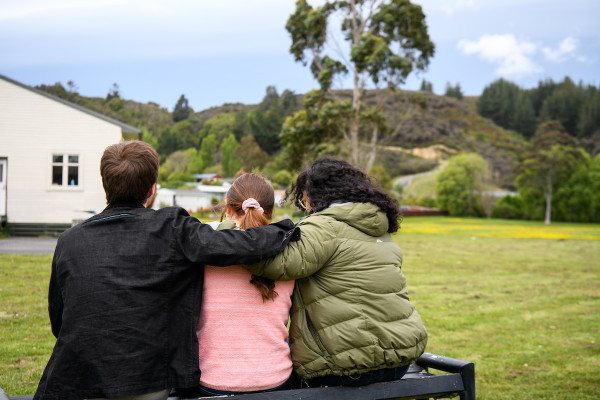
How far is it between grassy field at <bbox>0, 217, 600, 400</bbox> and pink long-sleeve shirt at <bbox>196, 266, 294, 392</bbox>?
8.73 ft

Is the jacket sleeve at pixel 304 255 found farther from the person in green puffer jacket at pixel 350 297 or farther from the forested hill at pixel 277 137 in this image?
the forested hill at pixel 277 137

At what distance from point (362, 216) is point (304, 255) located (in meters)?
0.42

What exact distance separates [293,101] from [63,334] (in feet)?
372

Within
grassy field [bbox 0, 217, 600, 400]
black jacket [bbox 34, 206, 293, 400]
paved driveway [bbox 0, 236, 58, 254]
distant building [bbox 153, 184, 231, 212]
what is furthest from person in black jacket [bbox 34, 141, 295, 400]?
distant building [bbox 153, 184, 231, 212]

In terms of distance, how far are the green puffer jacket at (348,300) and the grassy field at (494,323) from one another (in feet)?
8.14

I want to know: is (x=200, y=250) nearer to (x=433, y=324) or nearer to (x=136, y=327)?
(x=136, y=327)

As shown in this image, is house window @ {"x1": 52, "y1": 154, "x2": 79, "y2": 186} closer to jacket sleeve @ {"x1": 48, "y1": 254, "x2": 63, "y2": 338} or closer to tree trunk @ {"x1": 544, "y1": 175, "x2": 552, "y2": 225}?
jacket sleeve @ {"x1": 48, "y1": 254, "x2": 63, "y2": 338}

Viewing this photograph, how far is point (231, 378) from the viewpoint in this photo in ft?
8.15

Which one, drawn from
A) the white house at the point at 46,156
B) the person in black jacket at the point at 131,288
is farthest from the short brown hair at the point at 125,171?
the white house at the point at 46,156

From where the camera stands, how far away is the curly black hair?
9.41 ft

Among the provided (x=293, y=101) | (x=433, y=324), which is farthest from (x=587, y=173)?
(x=293, y=101)

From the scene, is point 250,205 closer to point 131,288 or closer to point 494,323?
point 131,288

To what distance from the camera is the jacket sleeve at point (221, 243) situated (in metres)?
2.27

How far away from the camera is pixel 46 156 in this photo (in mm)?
21078
